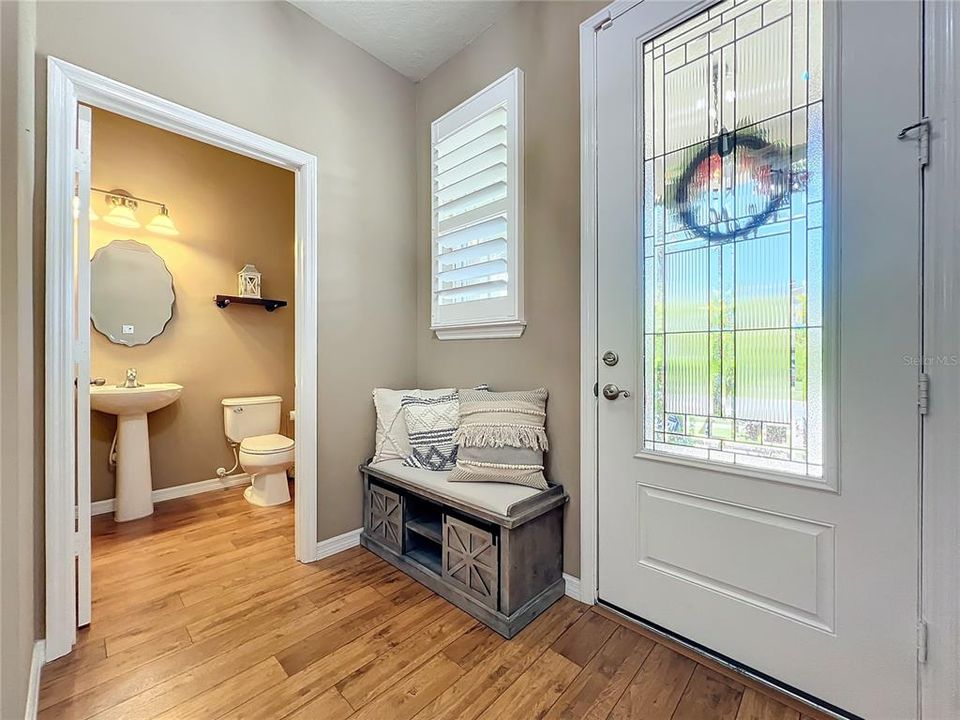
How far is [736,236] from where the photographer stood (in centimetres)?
134

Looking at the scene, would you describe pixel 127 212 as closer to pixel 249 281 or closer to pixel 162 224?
pixel 162 224

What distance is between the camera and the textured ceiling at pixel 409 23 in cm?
198

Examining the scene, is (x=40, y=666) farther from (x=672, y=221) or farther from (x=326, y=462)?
(x=672, y=221)

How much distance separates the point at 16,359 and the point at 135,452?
6.16 feet

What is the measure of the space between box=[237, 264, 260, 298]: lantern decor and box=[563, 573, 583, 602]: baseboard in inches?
119

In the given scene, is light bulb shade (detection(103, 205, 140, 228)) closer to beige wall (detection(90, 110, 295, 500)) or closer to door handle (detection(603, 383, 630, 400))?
beige wall (detection(90, 110, 295, 500))

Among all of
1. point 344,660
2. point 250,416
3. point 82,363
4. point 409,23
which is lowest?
point 344,660

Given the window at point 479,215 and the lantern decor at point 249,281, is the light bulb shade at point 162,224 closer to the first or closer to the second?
the lantern decor at point 249,281

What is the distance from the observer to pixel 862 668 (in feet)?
3.71

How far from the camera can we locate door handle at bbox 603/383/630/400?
1.60 m

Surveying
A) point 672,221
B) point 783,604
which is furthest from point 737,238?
point 783,604

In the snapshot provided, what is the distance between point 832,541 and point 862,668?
1.12 ft

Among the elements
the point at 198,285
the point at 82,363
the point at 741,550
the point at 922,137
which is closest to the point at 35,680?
the point at 82,363

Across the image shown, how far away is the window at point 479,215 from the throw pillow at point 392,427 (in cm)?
42
